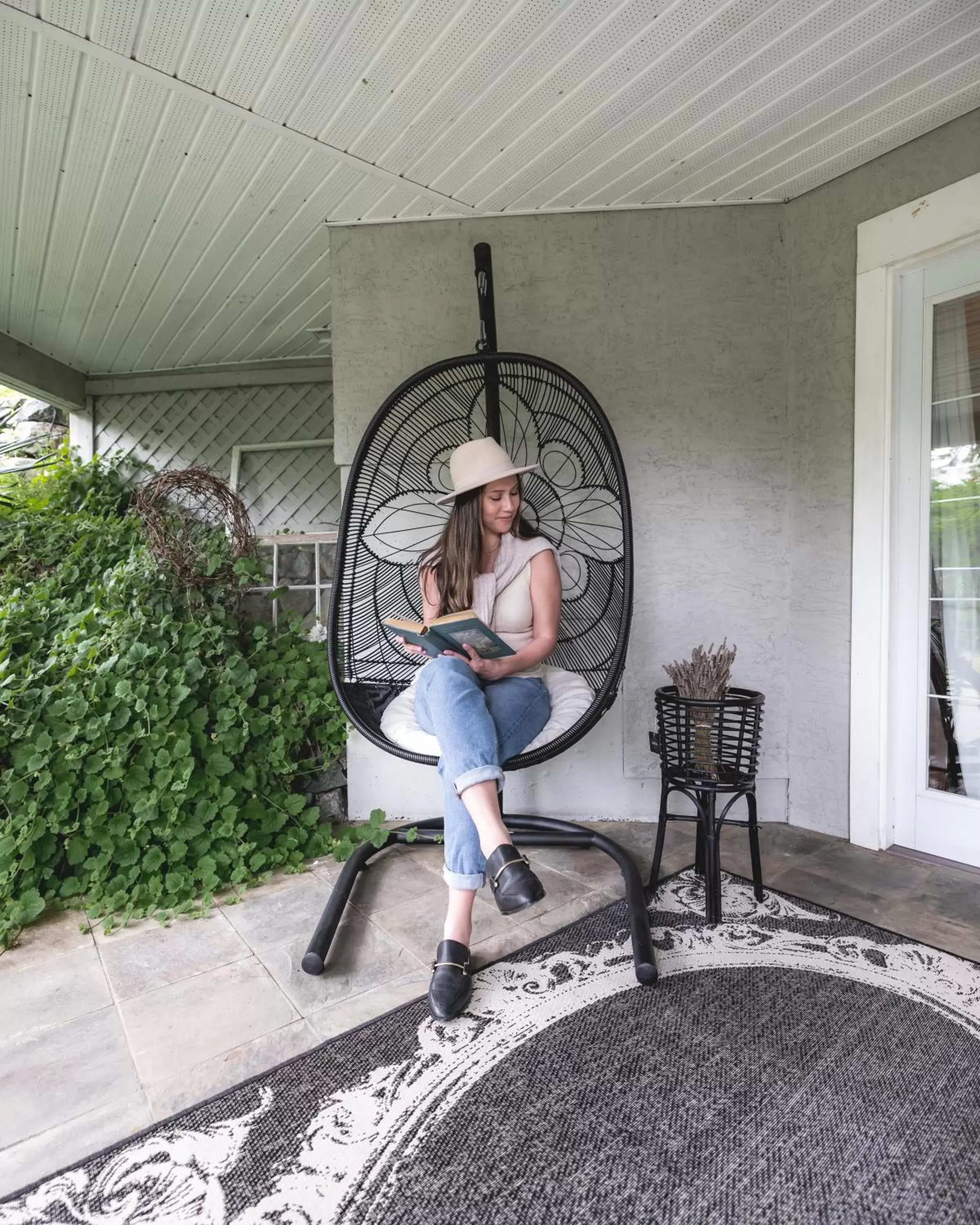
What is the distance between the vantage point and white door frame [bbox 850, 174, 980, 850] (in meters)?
2.11

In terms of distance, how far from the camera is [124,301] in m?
3.54

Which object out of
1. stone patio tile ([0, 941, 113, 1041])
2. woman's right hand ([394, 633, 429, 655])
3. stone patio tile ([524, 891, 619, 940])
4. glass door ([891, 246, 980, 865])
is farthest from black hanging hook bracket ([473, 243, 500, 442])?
stone patio tile ([0, 941, 113, 1041])

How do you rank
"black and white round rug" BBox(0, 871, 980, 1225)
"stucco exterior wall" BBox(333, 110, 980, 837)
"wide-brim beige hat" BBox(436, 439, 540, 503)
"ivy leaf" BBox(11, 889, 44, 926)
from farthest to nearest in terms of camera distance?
Answer: "stucco exterior wall" BBox(333, 110, 980, 837), "wide-brim beige hat" BBox(436, 439, 540, 503), "ivy leaf" BBox(11, 889, 44, 926), "black and white round rug" BBox(0, 871, 980, 1225)

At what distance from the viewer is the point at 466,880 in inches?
56.8

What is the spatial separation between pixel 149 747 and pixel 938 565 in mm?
2385

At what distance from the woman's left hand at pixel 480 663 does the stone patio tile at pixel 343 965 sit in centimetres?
66

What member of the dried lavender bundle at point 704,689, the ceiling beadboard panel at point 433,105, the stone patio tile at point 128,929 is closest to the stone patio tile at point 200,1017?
the stone patio tile at point 128,929

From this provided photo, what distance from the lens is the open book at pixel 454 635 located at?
5.06ft

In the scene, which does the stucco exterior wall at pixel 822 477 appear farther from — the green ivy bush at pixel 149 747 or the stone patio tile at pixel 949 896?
the green ivy bush at pixel 149 747

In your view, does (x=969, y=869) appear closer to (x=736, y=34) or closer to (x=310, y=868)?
(x=310, y=868)

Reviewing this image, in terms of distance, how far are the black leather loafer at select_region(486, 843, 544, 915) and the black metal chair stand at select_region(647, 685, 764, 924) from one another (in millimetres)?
611

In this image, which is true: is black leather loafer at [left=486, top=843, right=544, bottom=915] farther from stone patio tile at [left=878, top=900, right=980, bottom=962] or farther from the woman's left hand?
stone patio tile at [left=878, top=900, right=980, bottom=962]

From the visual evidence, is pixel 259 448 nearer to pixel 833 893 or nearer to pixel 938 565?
pixel 938 565

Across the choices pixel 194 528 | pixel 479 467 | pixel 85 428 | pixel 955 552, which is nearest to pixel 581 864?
pixel 479 467
